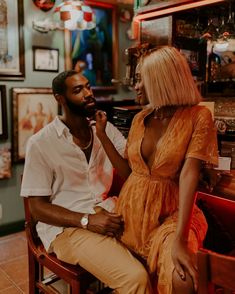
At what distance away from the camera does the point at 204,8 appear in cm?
233

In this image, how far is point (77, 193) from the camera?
6.19 ft

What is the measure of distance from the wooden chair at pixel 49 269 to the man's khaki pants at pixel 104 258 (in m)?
0.04

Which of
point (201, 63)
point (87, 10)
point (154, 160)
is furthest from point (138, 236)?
point (87, 10)

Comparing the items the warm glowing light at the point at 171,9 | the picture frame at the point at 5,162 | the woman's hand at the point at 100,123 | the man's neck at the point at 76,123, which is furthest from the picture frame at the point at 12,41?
the woman's hand at the point at 100,123

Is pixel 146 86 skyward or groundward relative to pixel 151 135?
skyward

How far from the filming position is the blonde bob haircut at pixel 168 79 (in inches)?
59.6

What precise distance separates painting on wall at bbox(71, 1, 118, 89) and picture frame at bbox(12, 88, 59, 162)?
1.86 ft

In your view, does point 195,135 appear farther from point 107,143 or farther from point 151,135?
point 107,143

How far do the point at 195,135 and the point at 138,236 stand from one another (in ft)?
1.68

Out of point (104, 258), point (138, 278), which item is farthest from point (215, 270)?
point (104, 258)

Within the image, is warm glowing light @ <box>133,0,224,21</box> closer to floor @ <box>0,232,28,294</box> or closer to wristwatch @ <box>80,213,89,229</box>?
wristwatch @ <box>80,213,89,229</box>

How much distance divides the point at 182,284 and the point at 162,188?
42 centimetres

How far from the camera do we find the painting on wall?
3.99m

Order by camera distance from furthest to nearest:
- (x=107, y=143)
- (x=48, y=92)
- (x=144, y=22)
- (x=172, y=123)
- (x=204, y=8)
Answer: (x=48, y=92) < (x=144, y=22) < (x=204, y=8) < (x=107, y=143) < (x=172, y=123)
